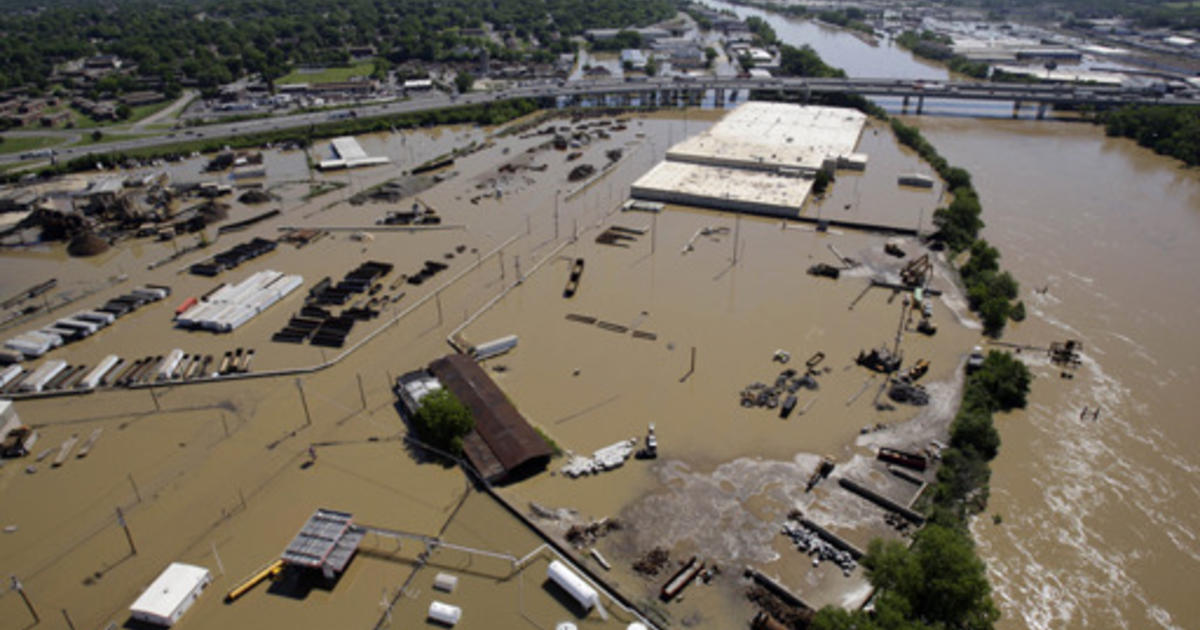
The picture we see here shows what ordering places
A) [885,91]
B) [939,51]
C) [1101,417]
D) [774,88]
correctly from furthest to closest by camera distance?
[939,51] < [774,88] < [885,91] < [1101,417]

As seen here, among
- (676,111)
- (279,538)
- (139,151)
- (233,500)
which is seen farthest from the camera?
(676,111)

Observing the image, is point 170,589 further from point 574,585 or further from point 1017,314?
point 1017,314

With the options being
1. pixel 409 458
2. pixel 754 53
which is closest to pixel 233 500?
pixel 409 458

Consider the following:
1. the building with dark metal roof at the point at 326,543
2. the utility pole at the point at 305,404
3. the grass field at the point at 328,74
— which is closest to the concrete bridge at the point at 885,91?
the grass field at the point at 328,74

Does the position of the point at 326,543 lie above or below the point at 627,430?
above

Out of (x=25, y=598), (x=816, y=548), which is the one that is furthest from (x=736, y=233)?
(x=25, y=598)

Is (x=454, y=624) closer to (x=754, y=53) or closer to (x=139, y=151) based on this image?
(x=139, y=151)

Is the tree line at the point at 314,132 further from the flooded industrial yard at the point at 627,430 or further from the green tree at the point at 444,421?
the green tree at the point at 444,421
